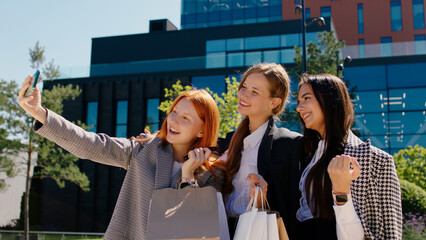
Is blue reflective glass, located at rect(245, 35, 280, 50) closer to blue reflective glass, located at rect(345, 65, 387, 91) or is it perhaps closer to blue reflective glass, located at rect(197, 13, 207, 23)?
blue reflective glass, located at rect(345, 65, 387, 91)

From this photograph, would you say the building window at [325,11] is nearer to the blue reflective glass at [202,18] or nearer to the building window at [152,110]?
the blue reflective glass at [202,18]

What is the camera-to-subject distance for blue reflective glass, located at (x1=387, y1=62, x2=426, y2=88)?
26.2 meters

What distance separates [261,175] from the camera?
10.5 ft

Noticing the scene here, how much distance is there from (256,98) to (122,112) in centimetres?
2791

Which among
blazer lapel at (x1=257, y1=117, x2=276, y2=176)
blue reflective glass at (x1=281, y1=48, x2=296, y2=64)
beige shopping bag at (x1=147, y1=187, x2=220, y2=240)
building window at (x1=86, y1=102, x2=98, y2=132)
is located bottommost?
beige shopping bag at (x1=147, y1=187, x2=220, y2=240)

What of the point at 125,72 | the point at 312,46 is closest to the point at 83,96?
the point at 125,72

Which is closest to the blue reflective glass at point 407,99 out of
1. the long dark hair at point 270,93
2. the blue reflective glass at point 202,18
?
the blue reflective glass at point 202,18

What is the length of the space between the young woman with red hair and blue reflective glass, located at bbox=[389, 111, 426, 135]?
2465 centimetres

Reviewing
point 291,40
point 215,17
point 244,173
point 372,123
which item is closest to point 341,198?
point 244,173

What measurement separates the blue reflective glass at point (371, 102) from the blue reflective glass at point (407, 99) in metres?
0.39

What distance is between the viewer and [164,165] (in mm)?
3164

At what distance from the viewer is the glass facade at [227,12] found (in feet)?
136

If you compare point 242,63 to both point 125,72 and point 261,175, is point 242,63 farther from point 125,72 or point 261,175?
point 261,175

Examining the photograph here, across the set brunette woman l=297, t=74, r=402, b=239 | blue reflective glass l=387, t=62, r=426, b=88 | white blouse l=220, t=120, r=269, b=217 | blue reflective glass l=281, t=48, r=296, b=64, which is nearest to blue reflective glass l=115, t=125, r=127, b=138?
blue reflective glass l=281, t=48, r=296, b=64
